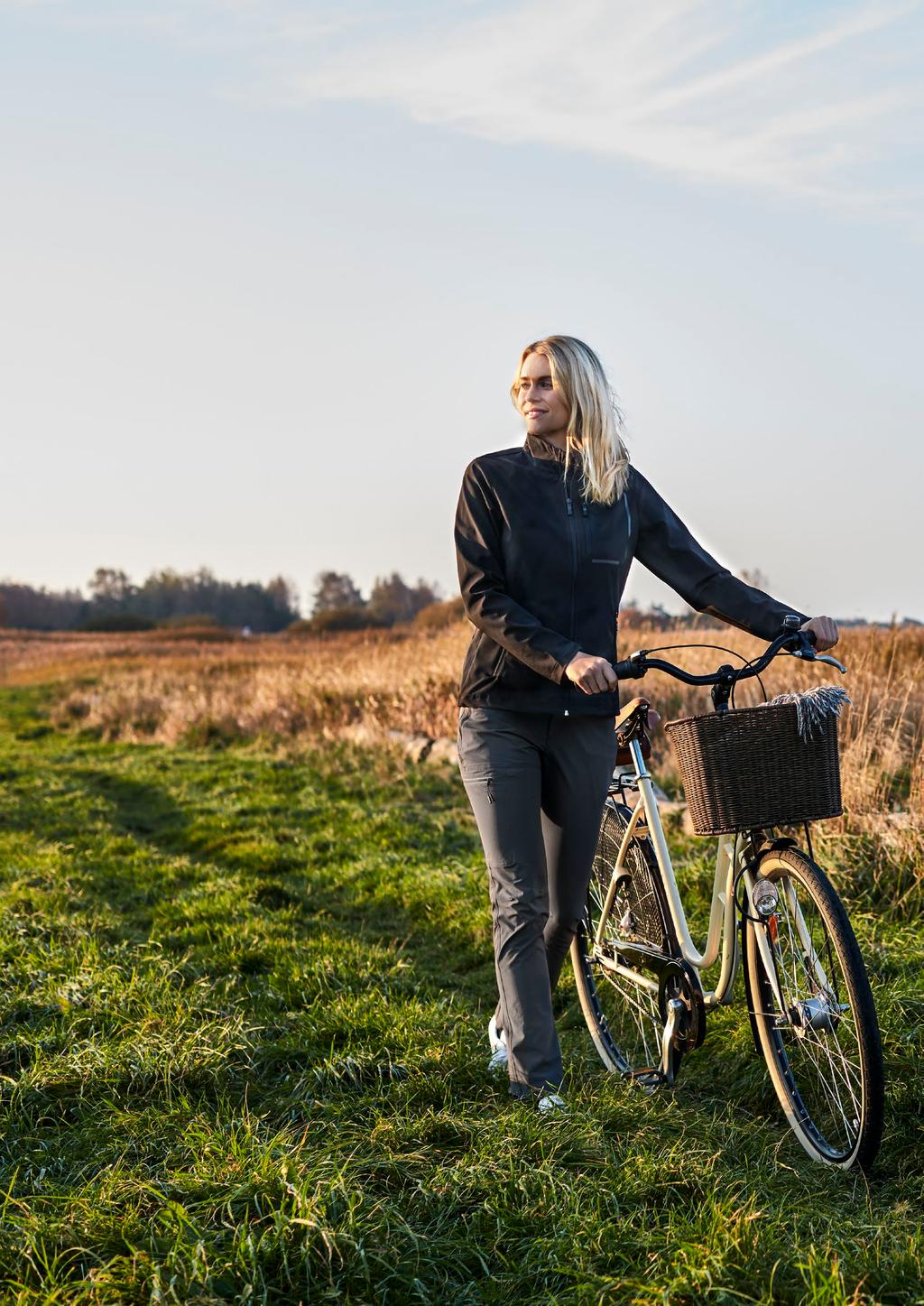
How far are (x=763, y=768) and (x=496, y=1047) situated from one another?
5.04ft

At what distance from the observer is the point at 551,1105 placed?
368 centimetres

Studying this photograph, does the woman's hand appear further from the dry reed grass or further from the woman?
the dry reed grass

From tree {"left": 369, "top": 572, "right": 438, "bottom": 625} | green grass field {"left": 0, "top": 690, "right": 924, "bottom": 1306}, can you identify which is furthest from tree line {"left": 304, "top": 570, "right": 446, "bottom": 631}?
green grass field {"left": 0, "top": 690, "right": 924, "bottom": 1306}

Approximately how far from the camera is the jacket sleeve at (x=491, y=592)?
3.72 metres

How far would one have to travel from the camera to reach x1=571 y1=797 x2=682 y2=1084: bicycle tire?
425 centimetres

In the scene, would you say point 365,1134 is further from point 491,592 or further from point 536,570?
point 536,570

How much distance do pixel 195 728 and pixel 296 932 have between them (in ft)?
35.3

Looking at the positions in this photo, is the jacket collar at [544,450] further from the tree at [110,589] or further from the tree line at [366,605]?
the tree at [110,589]

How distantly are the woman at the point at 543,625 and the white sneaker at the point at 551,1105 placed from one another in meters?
0.05

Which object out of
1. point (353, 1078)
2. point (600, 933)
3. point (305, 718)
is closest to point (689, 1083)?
point (600, 933)

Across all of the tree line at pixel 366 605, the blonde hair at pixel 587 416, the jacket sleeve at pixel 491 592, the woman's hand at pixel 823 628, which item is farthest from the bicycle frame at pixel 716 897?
the tree line at pixel 366 605

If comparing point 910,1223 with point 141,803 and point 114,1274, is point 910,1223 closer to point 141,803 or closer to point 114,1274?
point 114,1274

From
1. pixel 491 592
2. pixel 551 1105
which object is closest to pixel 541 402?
pixel 491 592

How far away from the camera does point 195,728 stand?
666 inches
